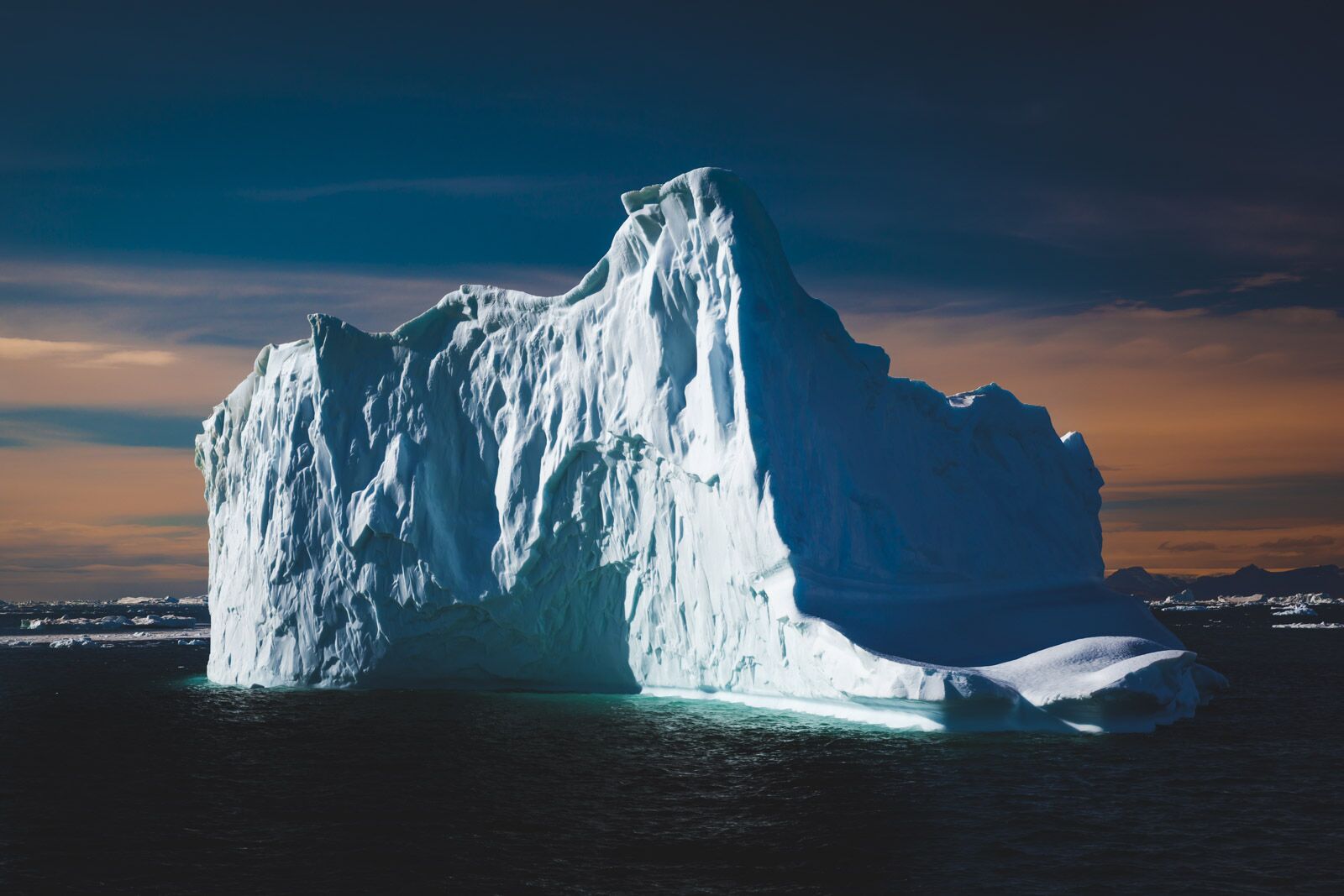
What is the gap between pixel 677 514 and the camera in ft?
78.6

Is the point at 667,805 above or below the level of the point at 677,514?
Answer: below

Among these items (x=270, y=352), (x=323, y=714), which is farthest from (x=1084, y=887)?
(x=270, y=352)

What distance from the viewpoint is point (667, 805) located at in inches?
551

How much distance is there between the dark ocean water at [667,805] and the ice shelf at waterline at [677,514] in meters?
1.60

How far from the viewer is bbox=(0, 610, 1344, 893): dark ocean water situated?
11328 millimetres

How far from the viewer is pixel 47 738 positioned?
21.8 meters

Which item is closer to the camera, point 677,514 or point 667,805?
point 667,805

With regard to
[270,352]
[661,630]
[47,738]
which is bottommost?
[47,738]

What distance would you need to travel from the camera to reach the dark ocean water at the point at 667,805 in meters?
11.3

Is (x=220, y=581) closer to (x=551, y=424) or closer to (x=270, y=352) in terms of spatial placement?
(x=270, y=352)

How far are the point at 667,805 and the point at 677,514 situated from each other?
10443 millimetres

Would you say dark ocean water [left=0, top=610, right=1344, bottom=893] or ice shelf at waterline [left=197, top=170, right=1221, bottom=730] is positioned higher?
ice shelf at waterline [left=197, top=170, right=1221, bottom=730]

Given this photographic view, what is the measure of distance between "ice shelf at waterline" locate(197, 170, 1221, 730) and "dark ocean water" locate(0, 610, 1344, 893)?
160cm

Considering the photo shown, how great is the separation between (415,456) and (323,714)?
7018mm
